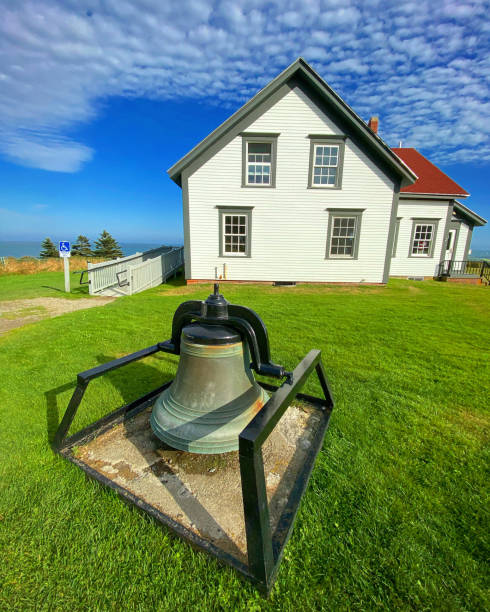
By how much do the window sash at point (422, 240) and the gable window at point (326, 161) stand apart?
5967 mm

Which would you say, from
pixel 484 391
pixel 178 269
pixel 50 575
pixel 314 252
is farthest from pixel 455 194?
pixel 50 575

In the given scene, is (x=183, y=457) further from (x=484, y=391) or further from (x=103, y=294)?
(x=103, y=294)

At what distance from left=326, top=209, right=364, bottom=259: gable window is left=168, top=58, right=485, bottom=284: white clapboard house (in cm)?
4

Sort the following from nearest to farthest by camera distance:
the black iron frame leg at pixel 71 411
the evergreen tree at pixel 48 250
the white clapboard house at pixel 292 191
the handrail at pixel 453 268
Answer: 1. the black iron frame leg at pixel 71 411
2. the white clapboard house at pixel 292 191
3. the handrail at pixel 453 268
4. the evergreen tree at pixel 48 250

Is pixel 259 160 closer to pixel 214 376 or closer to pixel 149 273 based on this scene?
pixel 149 273

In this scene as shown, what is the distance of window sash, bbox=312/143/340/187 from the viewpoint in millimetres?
11445

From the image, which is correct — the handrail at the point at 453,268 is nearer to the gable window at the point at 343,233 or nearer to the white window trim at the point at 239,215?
the gable window at the point at 343,233

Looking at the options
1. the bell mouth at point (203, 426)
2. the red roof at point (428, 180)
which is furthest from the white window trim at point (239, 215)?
the bell mouth at point (203, 426)

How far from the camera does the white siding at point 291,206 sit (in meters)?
11.2

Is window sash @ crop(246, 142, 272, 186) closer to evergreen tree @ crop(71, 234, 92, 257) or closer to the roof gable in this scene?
the roof gable

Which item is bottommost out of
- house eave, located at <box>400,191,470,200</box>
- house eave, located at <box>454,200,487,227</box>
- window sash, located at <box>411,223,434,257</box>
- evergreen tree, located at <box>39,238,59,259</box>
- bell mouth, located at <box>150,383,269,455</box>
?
evergreen tree, located at <box>39,238,59,259</box>

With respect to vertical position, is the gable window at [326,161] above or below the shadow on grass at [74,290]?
above

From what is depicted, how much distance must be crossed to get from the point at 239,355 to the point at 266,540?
3.87 feet

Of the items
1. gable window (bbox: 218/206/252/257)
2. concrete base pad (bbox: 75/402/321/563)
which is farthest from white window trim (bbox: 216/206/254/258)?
concrete base pad (bbox: 75/402/321/563)
